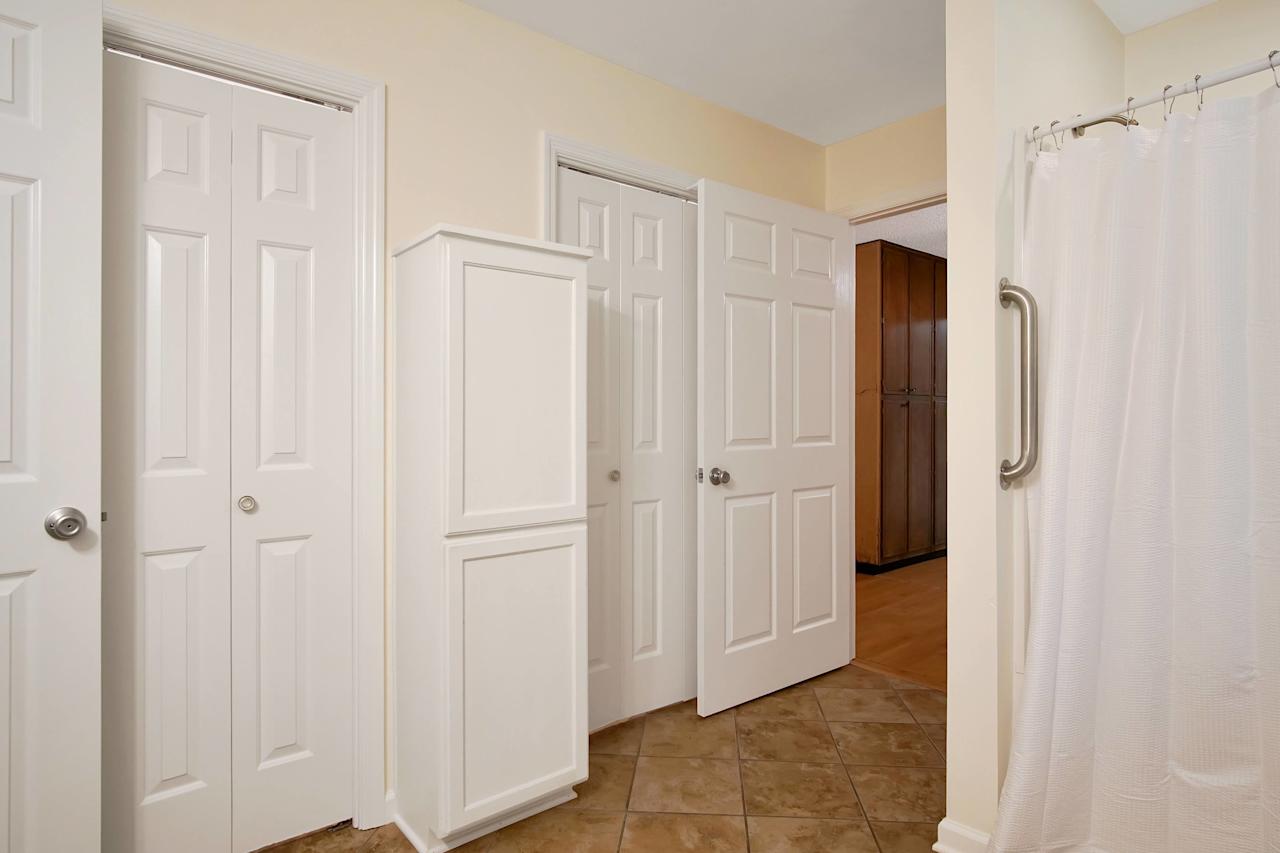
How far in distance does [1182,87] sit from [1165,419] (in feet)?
2.38

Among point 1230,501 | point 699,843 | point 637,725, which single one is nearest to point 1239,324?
point 1230,501

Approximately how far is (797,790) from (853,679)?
102 cm

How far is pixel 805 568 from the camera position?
2986mm

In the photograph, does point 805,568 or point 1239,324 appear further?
point 805,568

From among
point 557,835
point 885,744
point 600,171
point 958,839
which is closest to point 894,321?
point 600,171

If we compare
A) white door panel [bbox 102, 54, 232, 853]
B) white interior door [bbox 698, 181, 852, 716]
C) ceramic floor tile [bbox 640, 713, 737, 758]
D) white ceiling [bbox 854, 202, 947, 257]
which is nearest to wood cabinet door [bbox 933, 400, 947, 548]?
white ceiling [bbox 854, 202, 947, 257]

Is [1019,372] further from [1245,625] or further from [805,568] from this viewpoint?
[805,568]

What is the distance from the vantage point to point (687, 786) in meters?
2.15

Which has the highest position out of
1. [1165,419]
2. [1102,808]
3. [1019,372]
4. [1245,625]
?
[1019,372]

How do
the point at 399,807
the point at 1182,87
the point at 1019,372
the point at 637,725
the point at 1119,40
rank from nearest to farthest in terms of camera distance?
the point at 1182,87, the point at 1019,372, the point at 399,807, the point at 1119,40, the point at 637,725

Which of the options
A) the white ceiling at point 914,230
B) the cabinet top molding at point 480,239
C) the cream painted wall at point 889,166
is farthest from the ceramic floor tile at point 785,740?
the white ceiling at point 914,230

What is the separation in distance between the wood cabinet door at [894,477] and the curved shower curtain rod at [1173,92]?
11.2 ft

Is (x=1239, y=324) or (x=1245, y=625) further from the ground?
(x=1239, y=324)

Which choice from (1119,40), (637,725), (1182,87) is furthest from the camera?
(637,725)
